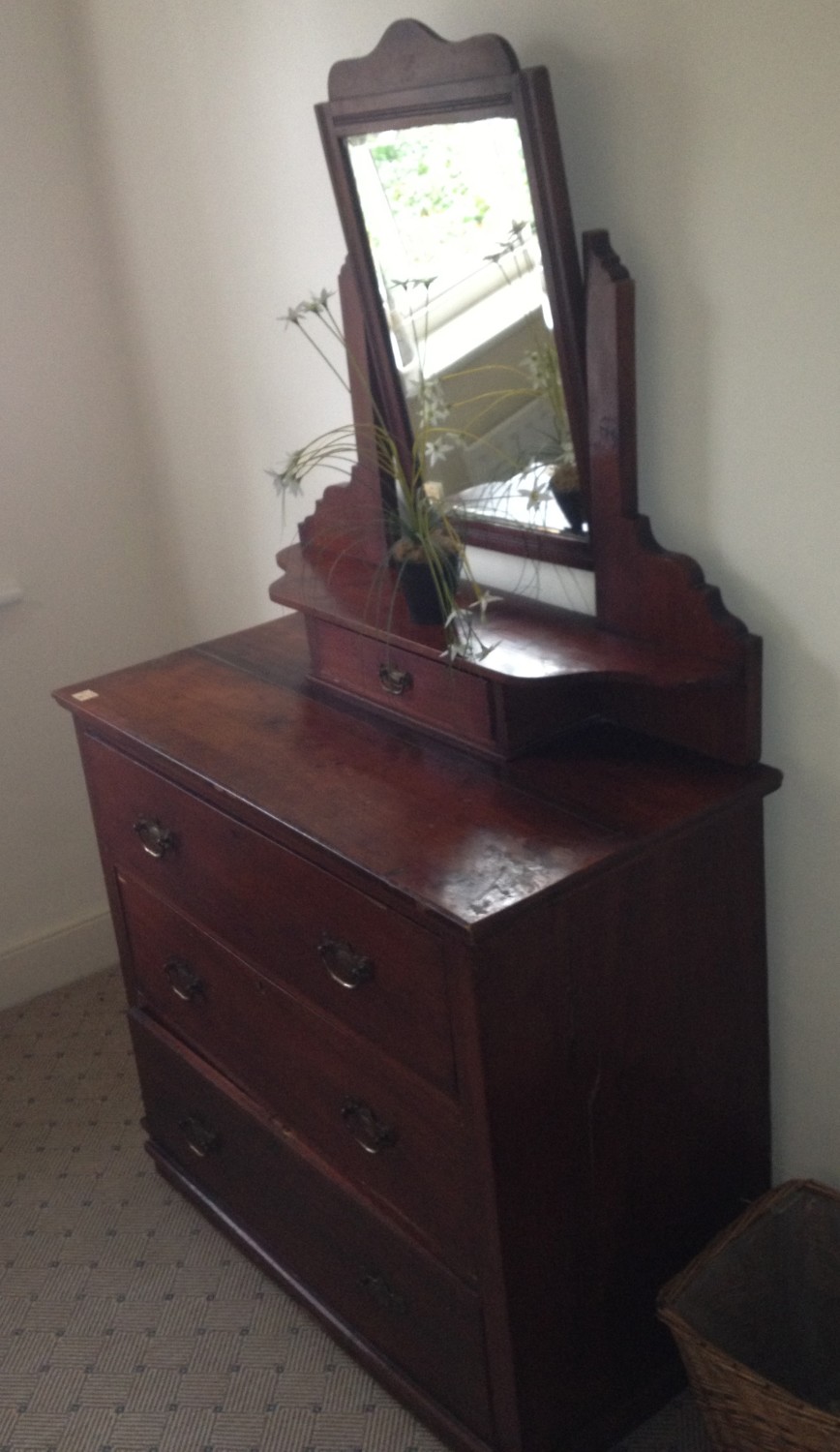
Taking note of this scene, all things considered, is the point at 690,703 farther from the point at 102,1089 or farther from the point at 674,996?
the point at 102,1089

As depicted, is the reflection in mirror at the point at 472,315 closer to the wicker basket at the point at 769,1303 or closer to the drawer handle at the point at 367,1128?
the drawer handle at the point at 367,1128

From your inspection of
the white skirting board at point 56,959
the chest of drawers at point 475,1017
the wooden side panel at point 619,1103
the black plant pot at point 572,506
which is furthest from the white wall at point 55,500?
the wooden side panel at point 619,1103

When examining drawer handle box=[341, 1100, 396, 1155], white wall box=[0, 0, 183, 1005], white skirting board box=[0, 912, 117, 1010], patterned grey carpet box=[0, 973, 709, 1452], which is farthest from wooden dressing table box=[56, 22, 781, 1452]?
white skirting board box=[0, 912, 117, 1010]

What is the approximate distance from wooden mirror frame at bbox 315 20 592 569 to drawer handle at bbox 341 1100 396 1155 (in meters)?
0.74

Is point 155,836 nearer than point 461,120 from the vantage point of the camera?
No

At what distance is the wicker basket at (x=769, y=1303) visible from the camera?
153 cm

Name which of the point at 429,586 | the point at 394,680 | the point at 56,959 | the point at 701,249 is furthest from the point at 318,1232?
the point at 701,249

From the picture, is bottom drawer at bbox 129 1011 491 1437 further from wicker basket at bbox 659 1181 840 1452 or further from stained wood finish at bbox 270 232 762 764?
stained wood finish at bbox 270 232 762 764

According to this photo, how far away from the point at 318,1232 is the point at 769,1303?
62 cm

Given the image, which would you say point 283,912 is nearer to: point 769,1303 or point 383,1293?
point 383,1293

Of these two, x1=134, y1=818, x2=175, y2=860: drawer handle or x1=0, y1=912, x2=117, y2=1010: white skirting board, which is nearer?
x1=134, y1=818, x2=175, y2=860: drawer handle

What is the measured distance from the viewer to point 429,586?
5.61 ft

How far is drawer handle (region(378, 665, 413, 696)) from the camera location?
1.74 m

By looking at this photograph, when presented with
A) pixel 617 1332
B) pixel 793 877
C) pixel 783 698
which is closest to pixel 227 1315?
pixel 617 1332
